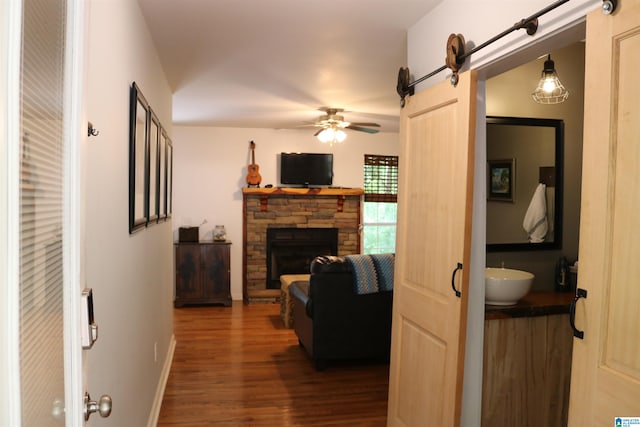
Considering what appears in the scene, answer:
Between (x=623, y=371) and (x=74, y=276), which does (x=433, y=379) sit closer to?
(x=623, y=371)

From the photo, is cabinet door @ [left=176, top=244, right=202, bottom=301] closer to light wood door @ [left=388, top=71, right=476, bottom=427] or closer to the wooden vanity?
light wood door @ [left=388, top=71, right=476, bottom=427]

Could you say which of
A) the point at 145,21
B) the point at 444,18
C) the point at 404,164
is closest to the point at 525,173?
the point at 404,164

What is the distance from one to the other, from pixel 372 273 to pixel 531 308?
1667mm

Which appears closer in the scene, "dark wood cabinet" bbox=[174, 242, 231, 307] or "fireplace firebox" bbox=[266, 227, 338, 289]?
"dark wood cabinet" bbox=[174, 242, 231, 307]

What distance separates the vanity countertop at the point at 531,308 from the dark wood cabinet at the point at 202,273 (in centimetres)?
468

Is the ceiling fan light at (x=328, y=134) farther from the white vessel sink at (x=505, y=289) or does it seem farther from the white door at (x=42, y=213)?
the white door at (x=42, y=213)

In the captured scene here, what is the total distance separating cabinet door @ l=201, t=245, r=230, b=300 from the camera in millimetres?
6844

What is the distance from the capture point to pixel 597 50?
1.50 metres

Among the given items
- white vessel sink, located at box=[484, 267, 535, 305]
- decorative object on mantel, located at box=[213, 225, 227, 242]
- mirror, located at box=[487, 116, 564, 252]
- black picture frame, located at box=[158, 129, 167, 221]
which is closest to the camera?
white vessel sink, located at box=[484, 267, 535, 305]

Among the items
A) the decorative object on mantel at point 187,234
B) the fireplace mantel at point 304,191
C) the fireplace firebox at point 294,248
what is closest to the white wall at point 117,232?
the decorative object on mantel at point 187,234

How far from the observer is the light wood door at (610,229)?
4.56ft

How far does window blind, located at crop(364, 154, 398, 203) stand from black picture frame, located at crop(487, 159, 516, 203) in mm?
4385

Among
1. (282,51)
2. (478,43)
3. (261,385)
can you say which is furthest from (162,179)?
(478,43)

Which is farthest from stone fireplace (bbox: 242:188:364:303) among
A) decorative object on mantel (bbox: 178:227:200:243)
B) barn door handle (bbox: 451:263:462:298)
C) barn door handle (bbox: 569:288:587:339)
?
barn door handle (bbox: 569:288:587:339)
